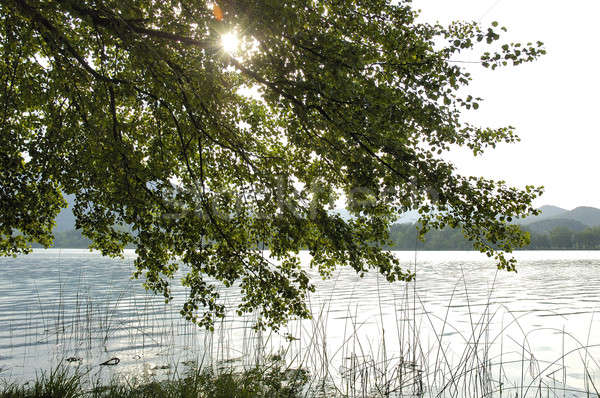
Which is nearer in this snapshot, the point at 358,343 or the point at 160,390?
the point at 160,390

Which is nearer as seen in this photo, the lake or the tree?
the tree

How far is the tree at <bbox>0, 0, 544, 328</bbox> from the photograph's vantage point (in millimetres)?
6336

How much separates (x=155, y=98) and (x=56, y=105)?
3.49 meters

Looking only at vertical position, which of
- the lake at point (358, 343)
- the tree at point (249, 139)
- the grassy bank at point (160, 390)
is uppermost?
the tree at point (249, 139)

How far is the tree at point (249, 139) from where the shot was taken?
6.34 metres

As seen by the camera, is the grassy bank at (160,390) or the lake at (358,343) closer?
the grassy bank at (160,390)

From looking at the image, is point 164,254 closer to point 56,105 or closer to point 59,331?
point 56,105

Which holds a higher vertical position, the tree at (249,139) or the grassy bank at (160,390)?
the tree at (249,139)

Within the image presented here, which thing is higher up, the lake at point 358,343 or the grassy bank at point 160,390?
the grassy bank at point 160,390

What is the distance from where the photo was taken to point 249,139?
31.3ft

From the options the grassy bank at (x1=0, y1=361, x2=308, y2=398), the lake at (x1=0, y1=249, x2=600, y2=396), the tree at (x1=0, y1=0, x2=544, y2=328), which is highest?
the tree at (x1=0, y1=0, x2=544, y2=328)

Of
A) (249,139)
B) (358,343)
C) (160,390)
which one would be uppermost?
(249,139)

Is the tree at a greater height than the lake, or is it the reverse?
the tree

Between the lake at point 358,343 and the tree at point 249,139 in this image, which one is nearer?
the tree at point 249,139
